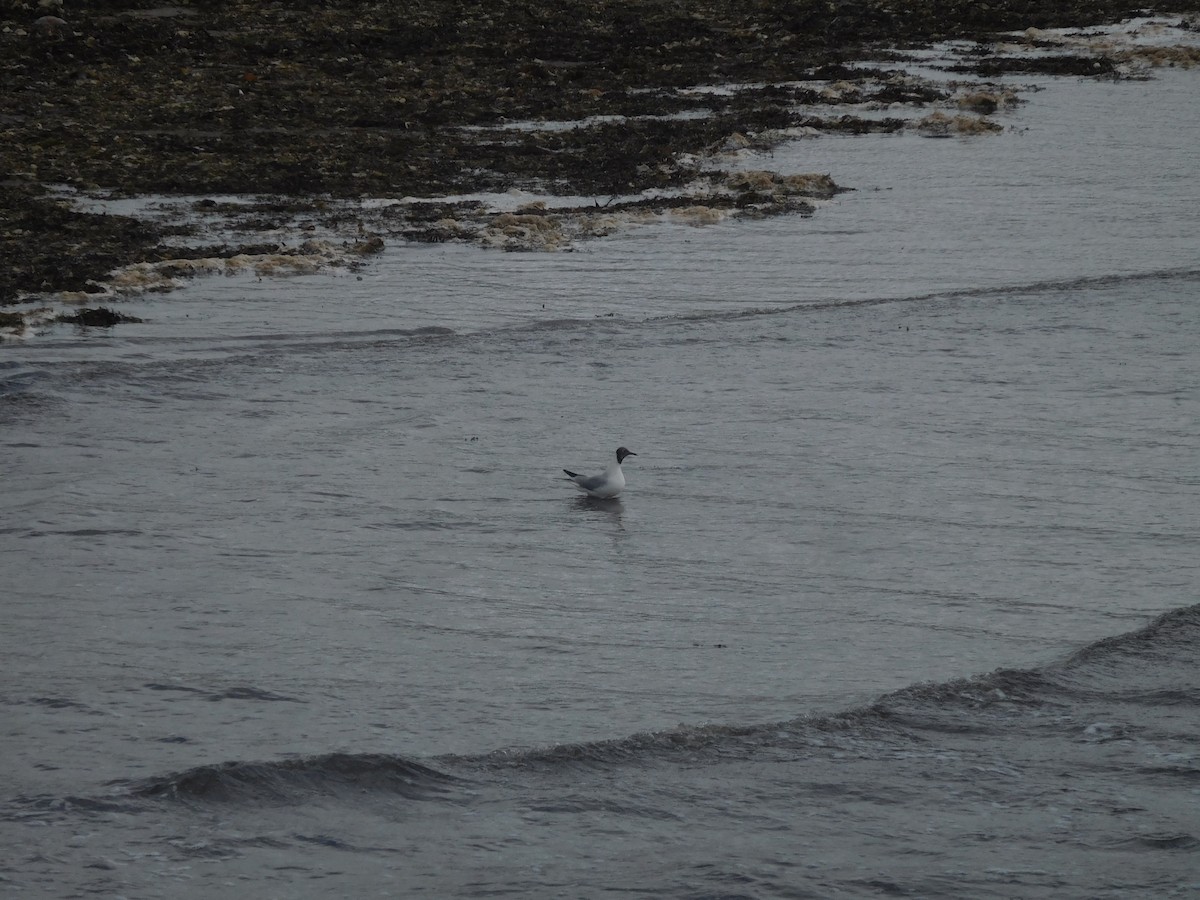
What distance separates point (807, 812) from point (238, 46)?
18980mm

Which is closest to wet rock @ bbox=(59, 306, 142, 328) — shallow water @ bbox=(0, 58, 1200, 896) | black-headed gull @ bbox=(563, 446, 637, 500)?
shallow water @ bbox=(0, 58, 1200, 896)

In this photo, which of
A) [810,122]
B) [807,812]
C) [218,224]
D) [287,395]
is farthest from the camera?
[810,122]

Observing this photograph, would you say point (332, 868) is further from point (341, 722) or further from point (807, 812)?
point (807, 812)

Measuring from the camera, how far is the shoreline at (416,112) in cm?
1537

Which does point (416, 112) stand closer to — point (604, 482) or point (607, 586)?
point (604, 482)

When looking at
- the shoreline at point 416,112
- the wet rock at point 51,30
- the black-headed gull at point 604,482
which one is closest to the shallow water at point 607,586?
the black-headed gull at point 604,482

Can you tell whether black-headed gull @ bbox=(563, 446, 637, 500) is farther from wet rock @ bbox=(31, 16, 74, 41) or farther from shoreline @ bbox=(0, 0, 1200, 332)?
wet rock @ bbox=(31, 16, 74, 41)

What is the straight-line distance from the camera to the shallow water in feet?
19.6

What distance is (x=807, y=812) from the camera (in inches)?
242

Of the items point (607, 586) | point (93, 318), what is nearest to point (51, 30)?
point (93, 318)

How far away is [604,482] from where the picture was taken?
9.14 meters

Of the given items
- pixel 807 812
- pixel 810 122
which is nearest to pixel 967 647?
pixel 807 812

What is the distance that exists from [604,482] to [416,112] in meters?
12.2

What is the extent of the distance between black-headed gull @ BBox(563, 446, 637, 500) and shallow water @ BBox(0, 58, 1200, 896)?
12 centimetres
